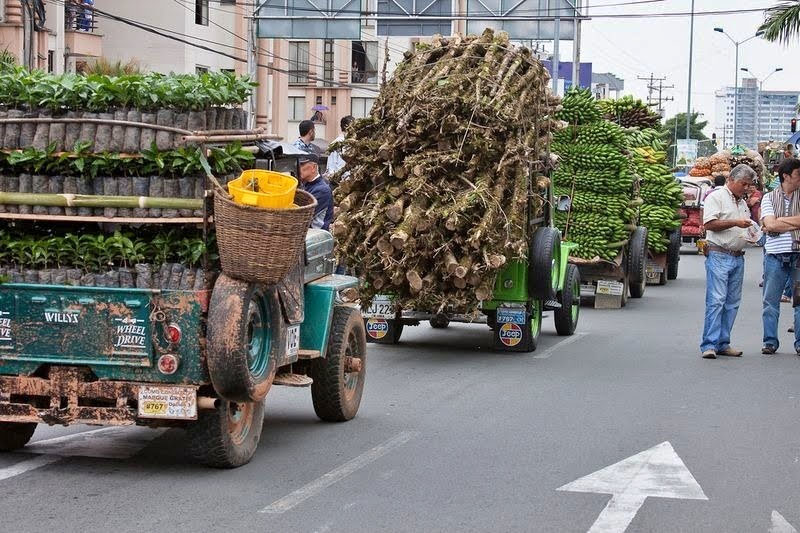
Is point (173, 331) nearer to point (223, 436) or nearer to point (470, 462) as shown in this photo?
point (223, 436)

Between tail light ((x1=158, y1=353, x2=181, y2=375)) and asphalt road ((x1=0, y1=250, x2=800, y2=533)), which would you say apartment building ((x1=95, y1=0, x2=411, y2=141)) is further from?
tail light ((x1=158, y1=353, x2=181, y2=375))

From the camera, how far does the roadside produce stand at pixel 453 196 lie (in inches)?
549

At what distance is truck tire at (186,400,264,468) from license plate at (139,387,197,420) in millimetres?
247

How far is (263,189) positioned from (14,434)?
239 centimetres

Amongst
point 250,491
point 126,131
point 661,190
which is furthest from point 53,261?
point 661,190

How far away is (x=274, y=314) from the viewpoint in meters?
8.66

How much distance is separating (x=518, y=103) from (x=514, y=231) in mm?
1437

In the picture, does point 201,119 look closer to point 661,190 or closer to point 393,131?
point 393,131

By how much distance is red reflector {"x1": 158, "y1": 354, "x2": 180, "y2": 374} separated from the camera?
796 cm

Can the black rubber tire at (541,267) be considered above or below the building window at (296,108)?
below

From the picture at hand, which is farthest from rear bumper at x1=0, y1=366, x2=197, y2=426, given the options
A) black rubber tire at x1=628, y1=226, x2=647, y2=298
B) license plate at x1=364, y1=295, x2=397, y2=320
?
black rubber tire at x1=628, y1=226, x2=647, y2=298

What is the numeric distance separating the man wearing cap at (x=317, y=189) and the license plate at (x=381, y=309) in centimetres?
113

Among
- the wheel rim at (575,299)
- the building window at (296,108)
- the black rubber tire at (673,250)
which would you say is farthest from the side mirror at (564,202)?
the building window at (296,108)

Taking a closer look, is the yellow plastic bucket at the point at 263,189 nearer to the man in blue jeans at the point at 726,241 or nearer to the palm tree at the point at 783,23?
the man in blue jeans at the point at 726,241
